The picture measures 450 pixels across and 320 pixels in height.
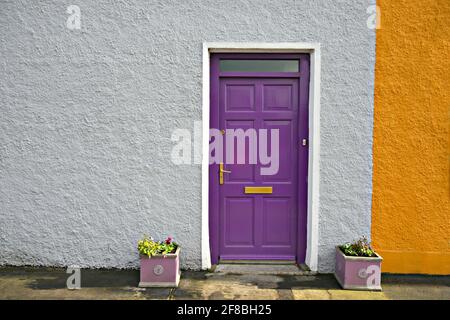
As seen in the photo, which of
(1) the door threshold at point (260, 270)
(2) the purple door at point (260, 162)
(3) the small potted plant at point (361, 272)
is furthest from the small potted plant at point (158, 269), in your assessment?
(3) the small potted plant at point (361, 272)

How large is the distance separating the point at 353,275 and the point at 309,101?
2.01 meters

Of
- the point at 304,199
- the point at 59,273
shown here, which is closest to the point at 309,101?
the point at 304,199

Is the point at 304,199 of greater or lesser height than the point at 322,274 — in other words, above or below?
above

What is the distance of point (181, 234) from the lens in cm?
405

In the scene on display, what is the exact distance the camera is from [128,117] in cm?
403

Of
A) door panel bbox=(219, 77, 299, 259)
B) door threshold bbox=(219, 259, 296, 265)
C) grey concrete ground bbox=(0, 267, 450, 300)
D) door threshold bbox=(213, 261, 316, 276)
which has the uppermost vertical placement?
door panel bbox=(219, 77, 299, 259)

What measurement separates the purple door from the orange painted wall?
2.89 feet

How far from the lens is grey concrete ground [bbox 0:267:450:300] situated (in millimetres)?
3447

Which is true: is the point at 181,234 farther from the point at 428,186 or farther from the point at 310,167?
the point at 428,186

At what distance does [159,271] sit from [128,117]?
177 centimetres

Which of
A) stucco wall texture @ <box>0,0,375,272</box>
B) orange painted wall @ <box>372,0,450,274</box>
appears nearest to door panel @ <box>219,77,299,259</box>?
stucco wall texture @ <box>0,0,375,272</box>

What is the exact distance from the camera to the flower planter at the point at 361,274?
11.8ft

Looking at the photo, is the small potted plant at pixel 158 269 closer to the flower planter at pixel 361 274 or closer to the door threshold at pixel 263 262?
the door threshold at pixel 263 262

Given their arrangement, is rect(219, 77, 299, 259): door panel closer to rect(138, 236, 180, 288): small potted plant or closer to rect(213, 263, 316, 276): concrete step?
rect(213, 263, 316, 276): concrete step
